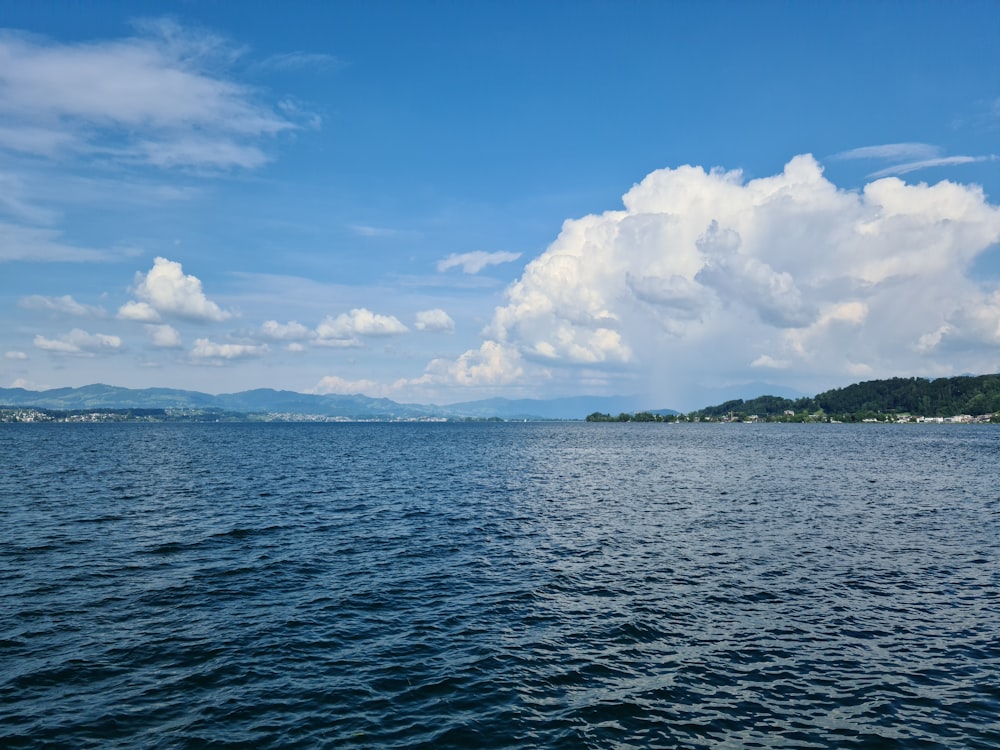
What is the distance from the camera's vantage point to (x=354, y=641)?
91.6 ft

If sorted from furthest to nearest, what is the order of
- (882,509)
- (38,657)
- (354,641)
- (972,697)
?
(882,509), (354,641), (38,657), (972,697)

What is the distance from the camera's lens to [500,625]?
1184 inches

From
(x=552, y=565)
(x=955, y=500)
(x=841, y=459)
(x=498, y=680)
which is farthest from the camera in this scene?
(x=841, y=459)

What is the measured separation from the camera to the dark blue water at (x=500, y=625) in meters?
20.8

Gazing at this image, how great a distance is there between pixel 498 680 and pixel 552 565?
17.7 metres

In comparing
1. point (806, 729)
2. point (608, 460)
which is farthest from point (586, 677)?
point (608, 460)

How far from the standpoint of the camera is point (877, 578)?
1474 inches

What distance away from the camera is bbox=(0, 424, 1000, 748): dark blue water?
2084cm

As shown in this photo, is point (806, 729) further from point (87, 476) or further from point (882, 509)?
point (87, 476)

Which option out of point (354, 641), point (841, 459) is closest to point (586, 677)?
point (354, 641)

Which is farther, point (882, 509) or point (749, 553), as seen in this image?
point (882, 509)

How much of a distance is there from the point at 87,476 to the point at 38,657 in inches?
3211

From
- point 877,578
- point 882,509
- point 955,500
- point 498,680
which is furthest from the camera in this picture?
point 955,500

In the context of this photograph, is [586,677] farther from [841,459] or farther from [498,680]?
[841,459]
